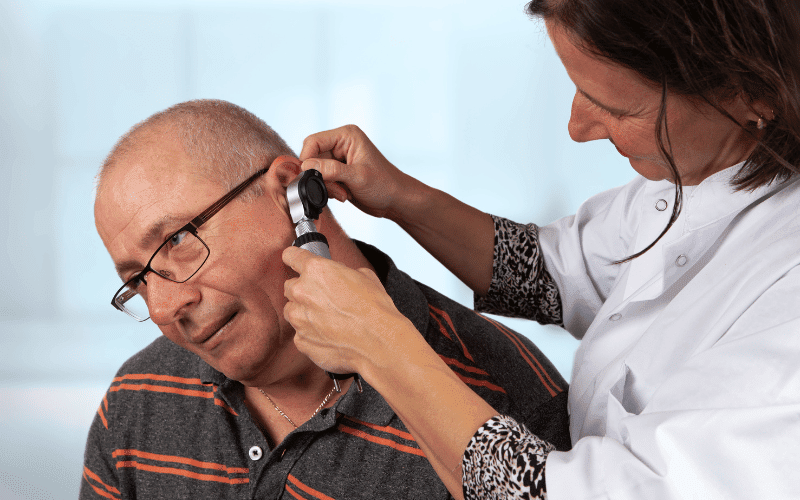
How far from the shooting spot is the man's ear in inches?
53.9

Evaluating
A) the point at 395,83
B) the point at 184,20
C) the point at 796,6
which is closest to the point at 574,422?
the point at 796,6

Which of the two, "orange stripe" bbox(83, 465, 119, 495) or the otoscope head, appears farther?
"orange stripe" bbox(83, 465, 119, 495)

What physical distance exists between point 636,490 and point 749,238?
1.47 ft

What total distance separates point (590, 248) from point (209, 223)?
0.78 m

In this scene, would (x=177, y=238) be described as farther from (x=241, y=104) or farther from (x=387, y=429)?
(x=241, y=104)

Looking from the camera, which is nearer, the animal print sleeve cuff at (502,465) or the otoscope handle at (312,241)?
the animal print sleeve cuff at (502,465)

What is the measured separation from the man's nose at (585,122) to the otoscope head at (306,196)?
445mm

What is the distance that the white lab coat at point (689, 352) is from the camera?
0.87 m

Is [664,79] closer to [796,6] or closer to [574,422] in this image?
[796,6]

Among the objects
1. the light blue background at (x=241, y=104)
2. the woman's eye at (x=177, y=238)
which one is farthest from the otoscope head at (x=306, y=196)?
the light blue background at (x=241, y=104)

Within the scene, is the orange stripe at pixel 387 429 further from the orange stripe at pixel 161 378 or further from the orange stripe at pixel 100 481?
the orange stripe at pixel 100 481

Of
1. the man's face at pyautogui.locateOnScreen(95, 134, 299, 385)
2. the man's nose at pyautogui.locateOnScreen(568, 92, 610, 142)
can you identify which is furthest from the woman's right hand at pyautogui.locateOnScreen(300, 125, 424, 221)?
the man's nose at pyautogui.locateOnScreen(568, 92, 610, 142)

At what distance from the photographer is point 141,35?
4020 mm

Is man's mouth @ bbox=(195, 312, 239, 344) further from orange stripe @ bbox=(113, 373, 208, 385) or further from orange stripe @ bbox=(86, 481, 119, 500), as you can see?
orange stripe @ bbox=(86, 481, 119, 500)
